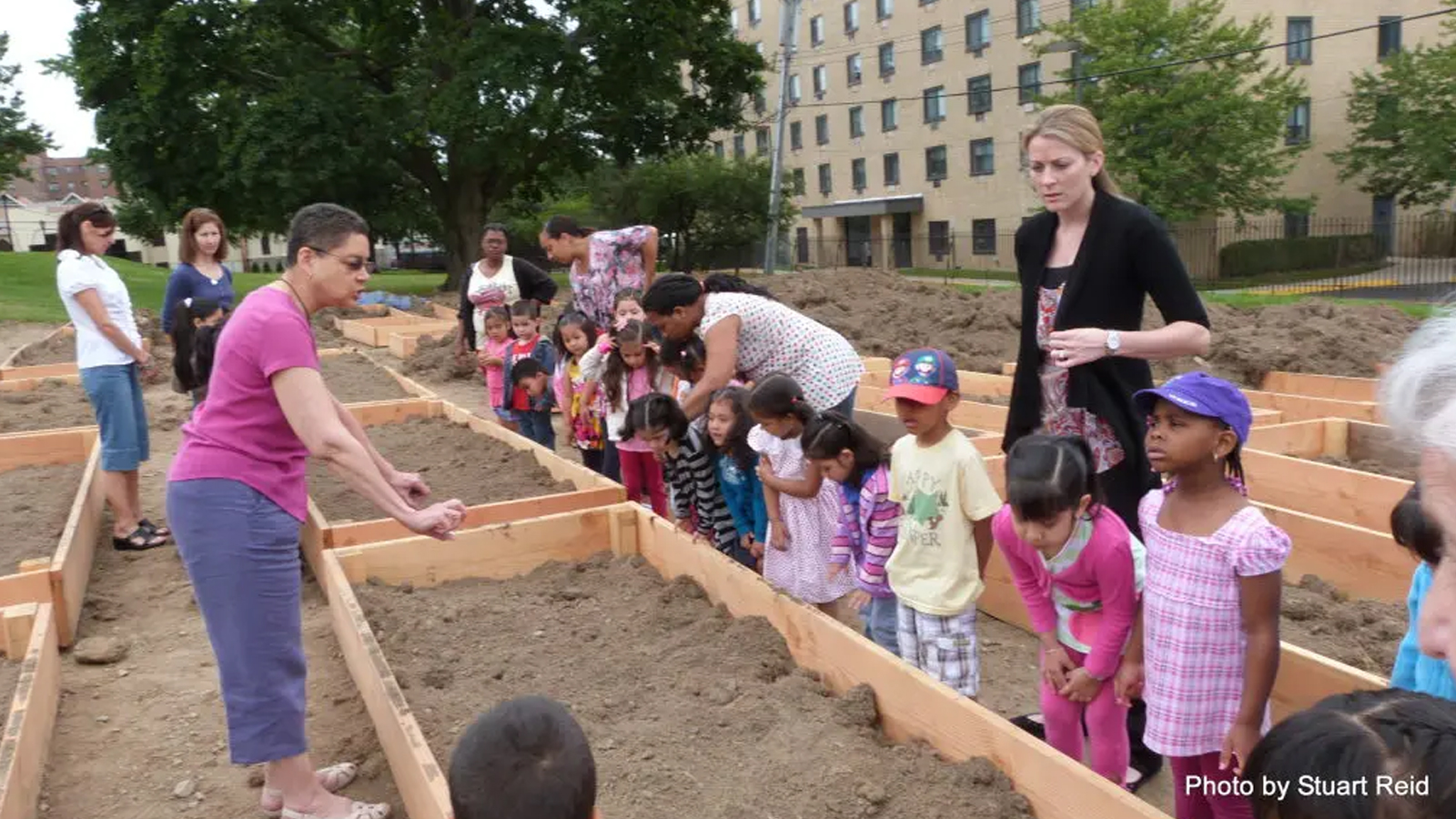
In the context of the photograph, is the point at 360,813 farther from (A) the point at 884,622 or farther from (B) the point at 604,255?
(B) the point at 604,255

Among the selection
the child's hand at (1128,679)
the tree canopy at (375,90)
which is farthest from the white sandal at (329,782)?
the tree canopy at (375,90)

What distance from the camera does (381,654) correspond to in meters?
3.48

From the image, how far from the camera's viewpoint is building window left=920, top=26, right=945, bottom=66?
40.9 metres

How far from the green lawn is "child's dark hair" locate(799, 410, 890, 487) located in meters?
15.8

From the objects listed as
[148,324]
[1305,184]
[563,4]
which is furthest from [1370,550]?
[1305,184]

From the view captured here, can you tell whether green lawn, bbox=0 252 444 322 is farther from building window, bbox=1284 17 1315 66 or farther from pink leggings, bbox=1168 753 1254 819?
building window, bbox=1284 17 1315 66

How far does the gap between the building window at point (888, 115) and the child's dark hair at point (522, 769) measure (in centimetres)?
4413

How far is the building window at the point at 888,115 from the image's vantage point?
43.7 metres

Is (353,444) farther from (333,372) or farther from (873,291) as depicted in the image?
(873,291)

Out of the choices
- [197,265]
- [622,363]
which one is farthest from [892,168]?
[622,363]

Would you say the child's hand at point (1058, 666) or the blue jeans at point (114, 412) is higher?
the blue jeans at point (114, 412)

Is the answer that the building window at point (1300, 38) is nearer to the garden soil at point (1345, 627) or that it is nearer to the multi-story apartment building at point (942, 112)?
the multi-story apartment building at point (942, 112)

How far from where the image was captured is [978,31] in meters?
39.1

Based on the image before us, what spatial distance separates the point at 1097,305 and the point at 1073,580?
74 cm
